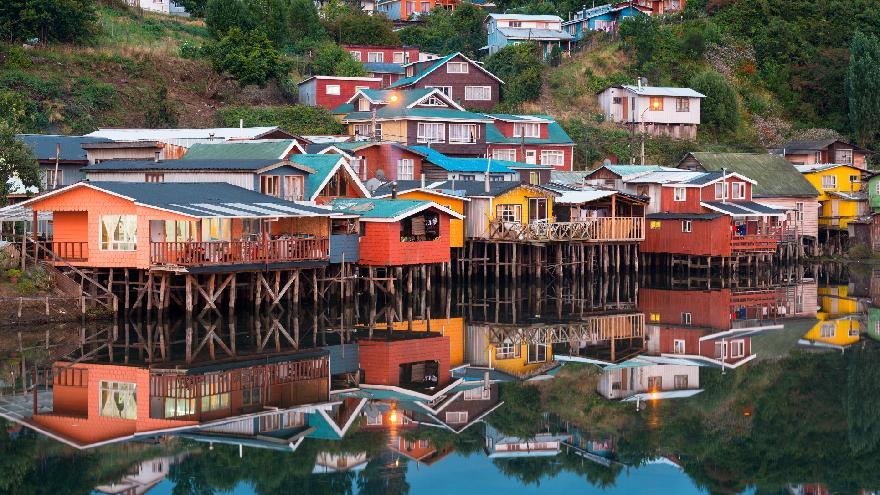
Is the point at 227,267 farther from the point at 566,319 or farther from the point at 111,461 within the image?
the point at 111,461

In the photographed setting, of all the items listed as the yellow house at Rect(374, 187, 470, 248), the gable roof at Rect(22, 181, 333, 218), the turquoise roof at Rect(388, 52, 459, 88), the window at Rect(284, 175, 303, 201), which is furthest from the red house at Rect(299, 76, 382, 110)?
the gable roof at Rect(22, 181, 333, 218)

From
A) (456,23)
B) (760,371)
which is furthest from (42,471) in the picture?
(456,23)

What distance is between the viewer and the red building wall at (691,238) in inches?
2258

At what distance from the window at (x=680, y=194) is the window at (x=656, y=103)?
20.2 m

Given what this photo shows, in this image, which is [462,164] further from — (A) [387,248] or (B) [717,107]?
(B) [717,107]

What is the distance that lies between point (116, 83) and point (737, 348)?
44.2 meters

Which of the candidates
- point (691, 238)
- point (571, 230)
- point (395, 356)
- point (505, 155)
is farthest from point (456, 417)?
point (505, 155)

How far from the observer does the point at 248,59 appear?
73062 mm

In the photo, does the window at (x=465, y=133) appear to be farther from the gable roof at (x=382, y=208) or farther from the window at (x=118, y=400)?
the window at (x=118, y=400)

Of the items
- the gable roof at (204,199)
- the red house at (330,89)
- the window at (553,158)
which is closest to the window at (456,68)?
the red house at (330,89)

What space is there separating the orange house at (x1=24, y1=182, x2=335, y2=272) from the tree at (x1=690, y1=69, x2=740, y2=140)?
144 ft

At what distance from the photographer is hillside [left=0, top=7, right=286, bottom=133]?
65938mm

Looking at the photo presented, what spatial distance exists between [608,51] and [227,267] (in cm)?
5410

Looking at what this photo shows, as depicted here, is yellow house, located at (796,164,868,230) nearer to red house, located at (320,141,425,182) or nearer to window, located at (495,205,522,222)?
window, located at (495,205,522,222)
